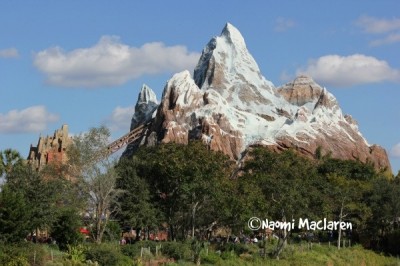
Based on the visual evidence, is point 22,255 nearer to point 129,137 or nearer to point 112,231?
point 112,231

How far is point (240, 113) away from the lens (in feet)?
369

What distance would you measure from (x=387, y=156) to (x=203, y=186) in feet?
247

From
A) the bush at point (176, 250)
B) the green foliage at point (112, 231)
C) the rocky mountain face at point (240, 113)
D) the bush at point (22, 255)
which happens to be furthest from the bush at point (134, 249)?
the rocky mountain face at point (240, 113)

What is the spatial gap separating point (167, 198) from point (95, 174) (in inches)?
304

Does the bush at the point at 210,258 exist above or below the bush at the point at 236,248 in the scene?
below

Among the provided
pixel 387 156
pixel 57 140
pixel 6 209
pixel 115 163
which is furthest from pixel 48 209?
pixel 387 156

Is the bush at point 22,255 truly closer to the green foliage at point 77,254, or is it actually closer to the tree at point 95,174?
the green foliage at point 77,254

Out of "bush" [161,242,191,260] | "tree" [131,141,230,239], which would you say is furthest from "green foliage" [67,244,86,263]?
"tree" [131,141,230,239]

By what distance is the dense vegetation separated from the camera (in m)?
46.3

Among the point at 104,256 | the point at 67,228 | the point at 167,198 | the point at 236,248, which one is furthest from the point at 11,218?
the point at 236,248

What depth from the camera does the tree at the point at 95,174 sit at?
49656 millimetres

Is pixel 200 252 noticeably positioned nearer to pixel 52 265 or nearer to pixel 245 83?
pixel 52 265

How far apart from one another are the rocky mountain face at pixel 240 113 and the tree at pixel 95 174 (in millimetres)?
44147

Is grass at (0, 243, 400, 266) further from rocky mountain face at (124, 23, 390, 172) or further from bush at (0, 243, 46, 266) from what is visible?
rocky mountain face at (124, 23, 390, 172)
